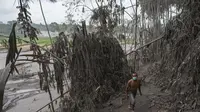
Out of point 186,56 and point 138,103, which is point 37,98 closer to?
point 138,103

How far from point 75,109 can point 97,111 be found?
0.81 metres

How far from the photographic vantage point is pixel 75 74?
7305mm

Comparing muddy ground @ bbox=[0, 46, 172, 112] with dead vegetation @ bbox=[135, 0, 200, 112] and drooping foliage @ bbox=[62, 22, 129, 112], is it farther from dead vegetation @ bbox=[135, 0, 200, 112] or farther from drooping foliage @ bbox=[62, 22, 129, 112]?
dead vegetation @ bbox=[135, 0, 200, 112]

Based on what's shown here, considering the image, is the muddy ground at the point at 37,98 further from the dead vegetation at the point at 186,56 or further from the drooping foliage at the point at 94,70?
the dead vegetation at the point at 186,56

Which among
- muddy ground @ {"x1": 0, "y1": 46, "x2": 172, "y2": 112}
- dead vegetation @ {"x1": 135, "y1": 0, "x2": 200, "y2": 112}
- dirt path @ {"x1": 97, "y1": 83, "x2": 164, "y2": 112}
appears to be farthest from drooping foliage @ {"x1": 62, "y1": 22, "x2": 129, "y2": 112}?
dead vegetation @ {"x1": 135, "y1": 0, "x2": 200, "y2": 112}

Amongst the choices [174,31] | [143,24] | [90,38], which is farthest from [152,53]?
[174,31]

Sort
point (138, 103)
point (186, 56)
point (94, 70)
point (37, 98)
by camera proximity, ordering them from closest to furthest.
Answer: point (186, 56)
point (138, 103)
point (94, 70)
point (37, 98)

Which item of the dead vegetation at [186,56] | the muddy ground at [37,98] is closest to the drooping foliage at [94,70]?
the muddy ground at [37,98]

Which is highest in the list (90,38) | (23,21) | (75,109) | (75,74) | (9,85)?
(23,21)

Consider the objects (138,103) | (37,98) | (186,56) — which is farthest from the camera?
(37,98)

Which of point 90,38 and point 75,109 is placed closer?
point 75,109

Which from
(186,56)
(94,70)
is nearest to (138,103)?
(94,70)

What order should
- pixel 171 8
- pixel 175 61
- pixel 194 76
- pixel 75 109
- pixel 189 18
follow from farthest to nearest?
pixel 171 8, pixel 75 109, pixel 175 61, pixel 189 18, pixel 194 76

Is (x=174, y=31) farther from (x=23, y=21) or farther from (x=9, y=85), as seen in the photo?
(x=9, y=85)
